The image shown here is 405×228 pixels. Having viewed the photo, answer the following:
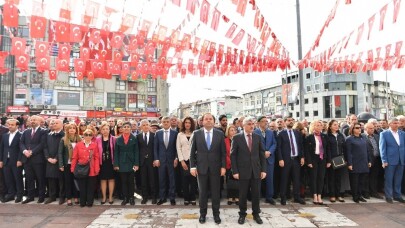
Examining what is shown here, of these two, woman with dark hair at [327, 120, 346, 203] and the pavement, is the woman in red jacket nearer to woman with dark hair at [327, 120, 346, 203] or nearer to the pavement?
the pavement

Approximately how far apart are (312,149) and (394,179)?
226 centimetres

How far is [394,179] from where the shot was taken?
303 inches

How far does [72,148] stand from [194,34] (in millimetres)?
5031

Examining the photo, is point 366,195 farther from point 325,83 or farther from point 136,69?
point 325,83

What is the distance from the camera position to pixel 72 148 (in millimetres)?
7219

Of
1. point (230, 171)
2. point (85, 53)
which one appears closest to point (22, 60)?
point (85, 53)

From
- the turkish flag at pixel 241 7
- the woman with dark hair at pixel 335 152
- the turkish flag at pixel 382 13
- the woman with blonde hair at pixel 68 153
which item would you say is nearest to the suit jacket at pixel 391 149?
the woman with dark hair at pixel 335 152

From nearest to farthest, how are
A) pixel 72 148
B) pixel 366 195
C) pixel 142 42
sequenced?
pixel 72 148
pixel 366 195
pixel 142 42

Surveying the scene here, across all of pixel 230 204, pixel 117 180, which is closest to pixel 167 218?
pixel 230 204

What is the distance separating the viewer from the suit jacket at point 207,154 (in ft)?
19.4

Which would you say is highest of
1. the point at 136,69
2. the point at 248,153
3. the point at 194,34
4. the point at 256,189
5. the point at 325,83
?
the point at 325,83

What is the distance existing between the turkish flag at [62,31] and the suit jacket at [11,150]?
262 cm

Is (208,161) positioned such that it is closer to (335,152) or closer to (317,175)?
(317,175)

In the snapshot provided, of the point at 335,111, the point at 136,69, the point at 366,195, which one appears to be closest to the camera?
the point at 366,195
